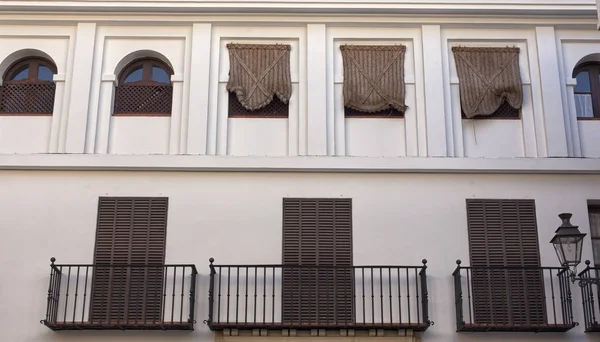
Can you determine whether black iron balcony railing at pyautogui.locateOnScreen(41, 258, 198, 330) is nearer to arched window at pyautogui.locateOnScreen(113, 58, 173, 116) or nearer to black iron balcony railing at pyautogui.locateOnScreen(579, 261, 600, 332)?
arched window at pyautogui.locateOnScreen(113, 58, 173, 116)

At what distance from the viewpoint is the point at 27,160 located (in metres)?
16.3

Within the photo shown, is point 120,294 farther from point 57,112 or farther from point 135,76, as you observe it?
point 135,76

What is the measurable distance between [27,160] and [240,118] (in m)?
3.95

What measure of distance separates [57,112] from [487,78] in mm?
8167

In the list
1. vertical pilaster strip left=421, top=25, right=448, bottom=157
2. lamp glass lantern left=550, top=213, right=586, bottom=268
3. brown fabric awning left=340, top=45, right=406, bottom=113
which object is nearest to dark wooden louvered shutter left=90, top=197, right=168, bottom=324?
brown fabric awning left=340, top=45, right=406, bottom=113

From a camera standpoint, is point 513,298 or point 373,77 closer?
point 513,298

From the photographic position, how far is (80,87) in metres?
16.9

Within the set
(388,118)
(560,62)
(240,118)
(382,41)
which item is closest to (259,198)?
(240,118)

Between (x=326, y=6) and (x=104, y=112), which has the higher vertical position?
(x=326, y=6)

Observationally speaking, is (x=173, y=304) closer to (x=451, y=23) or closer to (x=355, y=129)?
(x=355, y=129)

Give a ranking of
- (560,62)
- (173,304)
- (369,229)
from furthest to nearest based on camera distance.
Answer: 1. (560,62)
2. (369,229)
3. (173,304)

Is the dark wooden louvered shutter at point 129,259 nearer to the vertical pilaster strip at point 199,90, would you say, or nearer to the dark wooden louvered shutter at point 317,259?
the vertical pilaster strip at point 199,90

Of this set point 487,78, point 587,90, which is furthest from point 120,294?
point 587,90

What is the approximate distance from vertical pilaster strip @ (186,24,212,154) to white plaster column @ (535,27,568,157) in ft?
20.6
